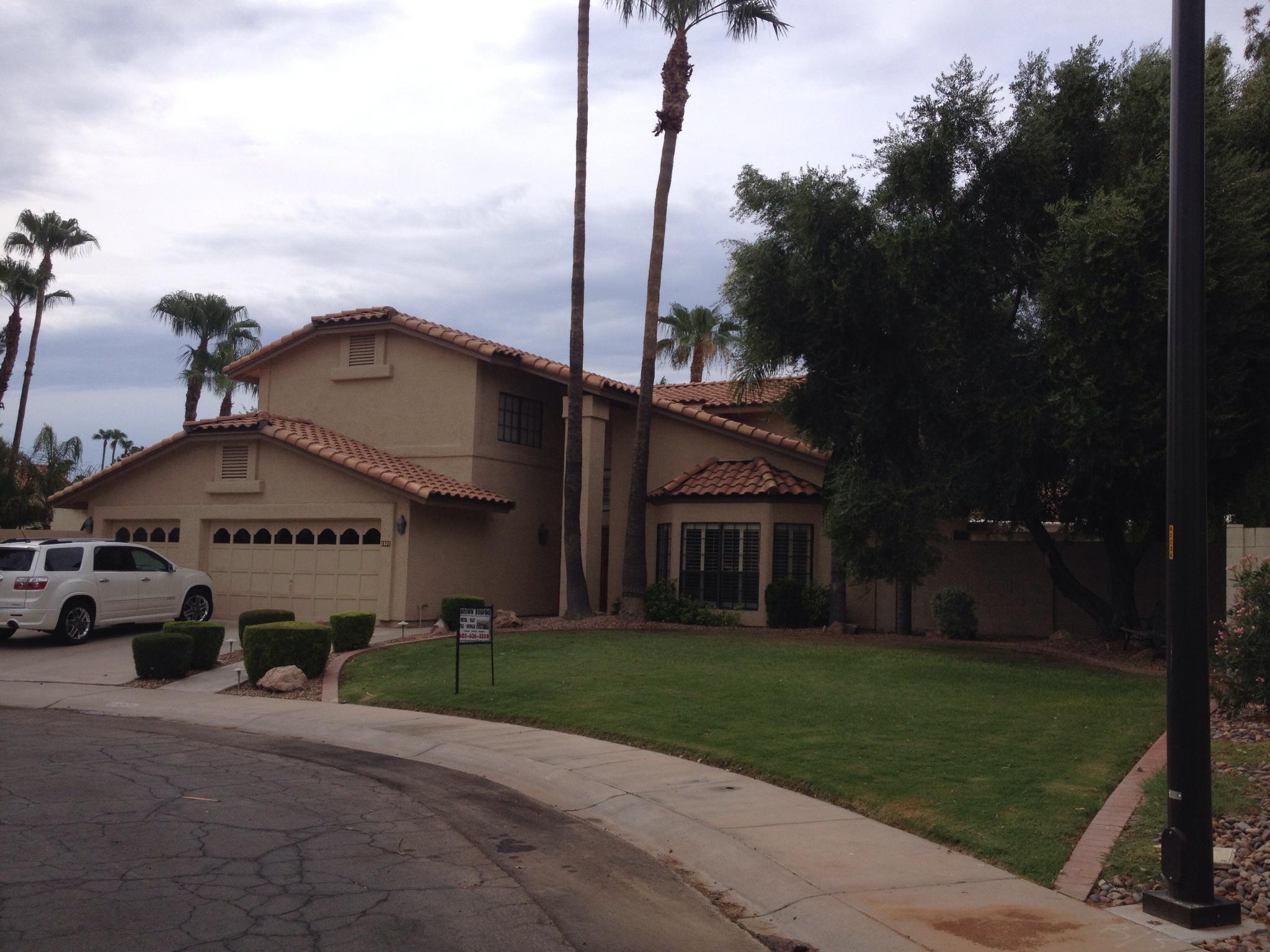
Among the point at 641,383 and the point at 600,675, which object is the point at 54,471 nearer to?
the point at 641,383

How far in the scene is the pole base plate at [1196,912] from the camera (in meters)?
6.17

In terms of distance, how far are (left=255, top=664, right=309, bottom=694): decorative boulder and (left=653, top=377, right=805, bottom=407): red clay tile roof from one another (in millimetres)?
10425

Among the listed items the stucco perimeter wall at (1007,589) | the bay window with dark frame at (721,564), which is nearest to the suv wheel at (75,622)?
the bay window with dark frame at (721,564)

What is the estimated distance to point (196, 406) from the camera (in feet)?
139

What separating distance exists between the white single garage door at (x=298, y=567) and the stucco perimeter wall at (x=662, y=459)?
5.48m

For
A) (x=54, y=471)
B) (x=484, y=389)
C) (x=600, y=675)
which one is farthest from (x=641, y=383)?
(x=54, y=471)

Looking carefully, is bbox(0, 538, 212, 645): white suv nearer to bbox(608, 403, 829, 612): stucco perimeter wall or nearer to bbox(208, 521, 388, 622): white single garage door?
bbox(208, 521, 388, 622): white single garage door

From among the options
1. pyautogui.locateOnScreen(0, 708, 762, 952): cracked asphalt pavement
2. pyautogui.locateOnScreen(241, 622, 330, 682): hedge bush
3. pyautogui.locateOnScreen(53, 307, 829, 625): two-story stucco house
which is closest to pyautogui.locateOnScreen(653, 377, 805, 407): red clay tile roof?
pyautogui.locateOnScreen(53, 307, 829, 625): two-story stucco house

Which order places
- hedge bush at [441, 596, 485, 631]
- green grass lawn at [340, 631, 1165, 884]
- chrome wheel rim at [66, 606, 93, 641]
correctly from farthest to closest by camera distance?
hedge bush at [441, 596, 485, 631], chrome wheel rim at [66, 606, 93, 641], green grass lawn at [340, 631, 1165, 884]

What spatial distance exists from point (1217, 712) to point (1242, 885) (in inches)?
235

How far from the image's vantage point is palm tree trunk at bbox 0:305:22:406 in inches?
1511

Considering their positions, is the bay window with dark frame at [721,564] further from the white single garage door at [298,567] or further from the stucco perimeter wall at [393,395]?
the white single garage door at [298,567]

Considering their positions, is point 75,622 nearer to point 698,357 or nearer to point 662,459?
point 662,459

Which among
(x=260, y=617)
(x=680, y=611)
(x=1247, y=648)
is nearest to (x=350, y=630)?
(x=260, y=617)
